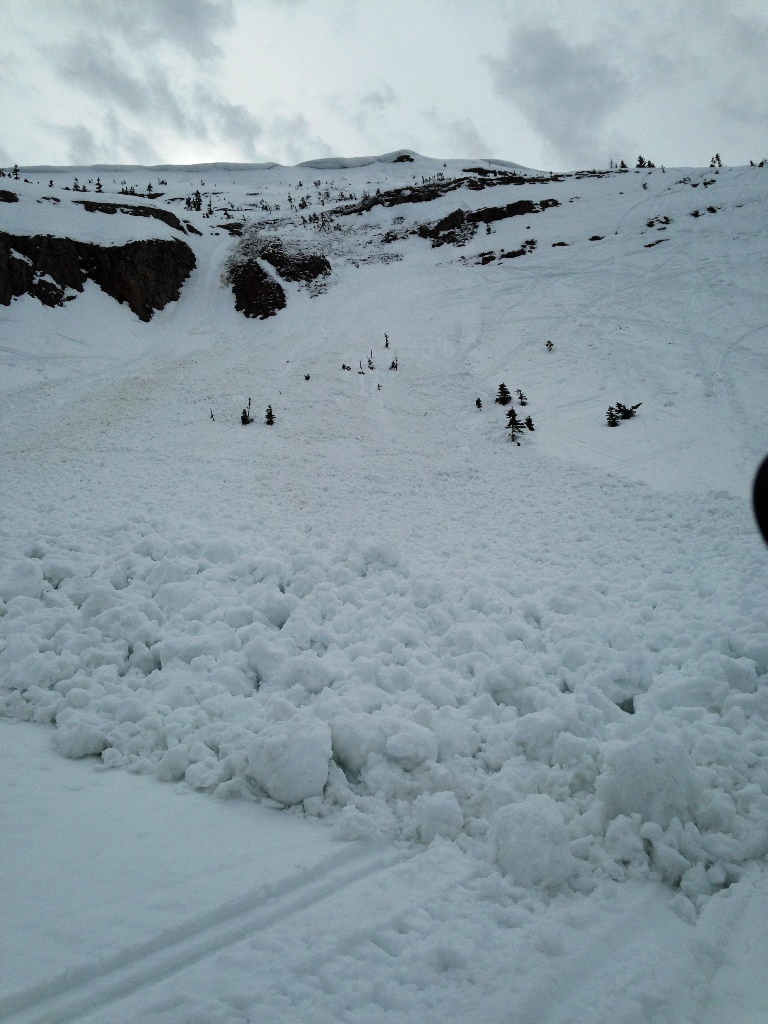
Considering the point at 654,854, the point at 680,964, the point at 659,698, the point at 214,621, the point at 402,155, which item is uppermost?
the point at 402,155

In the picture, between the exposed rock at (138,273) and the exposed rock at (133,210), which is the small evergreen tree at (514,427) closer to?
the exposed rock at (138,273)

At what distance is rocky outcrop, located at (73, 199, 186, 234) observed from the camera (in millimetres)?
24856

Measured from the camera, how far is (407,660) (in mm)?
4785

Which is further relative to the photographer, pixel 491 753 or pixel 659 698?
pixel 659 698

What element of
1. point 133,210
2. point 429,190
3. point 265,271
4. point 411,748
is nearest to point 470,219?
point 429,190

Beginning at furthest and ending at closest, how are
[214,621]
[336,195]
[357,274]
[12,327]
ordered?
[336,195]
[357,274]
[12,327]
[214,621]

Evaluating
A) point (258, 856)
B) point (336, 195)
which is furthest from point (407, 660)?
point (336, 195)

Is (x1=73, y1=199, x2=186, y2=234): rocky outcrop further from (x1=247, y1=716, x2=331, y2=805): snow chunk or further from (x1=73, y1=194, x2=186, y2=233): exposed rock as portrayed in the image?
(x1=247, y1=716, x2=331, y2=805): snow chunk

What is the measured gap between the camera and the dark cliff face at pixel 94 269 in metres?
19.1

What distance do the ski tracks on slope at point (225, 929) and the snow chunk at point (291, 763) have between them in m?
0.54

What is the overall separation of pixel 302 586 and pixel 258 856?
10.0 feet

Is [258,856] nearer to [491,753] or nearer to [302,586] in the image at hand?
[491,753]

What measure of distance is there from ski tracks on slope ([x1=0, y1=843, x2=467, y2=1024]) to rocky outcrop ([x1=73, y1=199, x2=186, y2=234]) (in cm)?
2986

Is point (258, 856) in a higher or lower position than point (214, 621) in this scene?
lower
